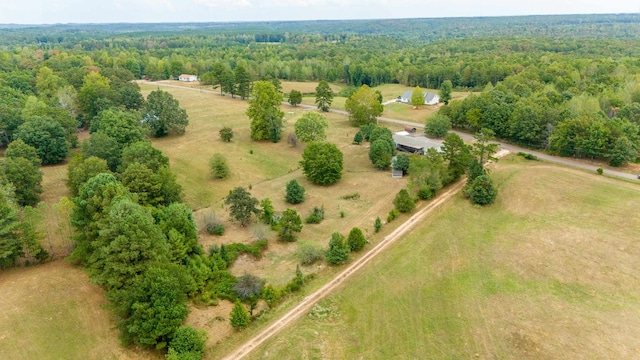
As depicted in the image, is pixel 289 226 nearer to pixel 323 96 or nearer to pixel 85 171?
pixel 85 171

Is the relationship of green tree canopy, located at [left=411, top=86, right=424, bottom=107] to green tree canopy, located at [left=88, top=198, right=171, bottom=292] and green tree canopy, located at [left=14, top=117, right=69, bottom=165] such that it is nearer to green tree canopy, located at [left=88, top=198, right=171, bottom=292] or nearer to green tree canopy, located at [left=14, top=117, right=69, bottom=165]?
green tree canopy, located at [left=14, top=117, right=69, bottom=165]

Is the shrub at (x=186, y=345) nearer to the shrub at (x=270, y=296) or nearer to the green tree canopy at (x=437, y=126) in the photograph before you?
the shrub at (x=270, y=296)

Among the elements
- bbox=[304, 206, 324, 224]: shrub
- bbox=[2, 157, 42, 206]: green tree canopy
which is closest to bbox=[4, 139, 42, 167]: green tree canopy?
bbox=[2, 157, 42, 206]: green tree canopy

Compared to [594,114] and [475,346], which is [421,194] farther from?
[594,114]

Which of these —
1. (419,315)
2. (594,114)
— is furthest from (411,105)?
(419,315)

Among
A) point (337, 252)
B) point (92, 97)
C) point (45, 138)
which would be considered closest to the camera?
point (337, 252)

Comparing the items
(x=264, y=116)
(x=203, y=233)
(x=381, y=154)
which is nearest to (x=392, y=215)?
(x=381, y=154)
